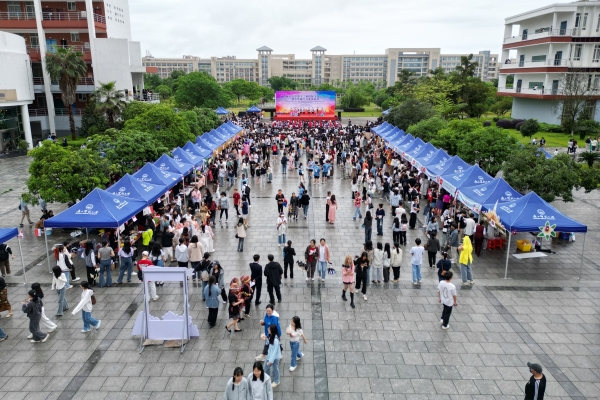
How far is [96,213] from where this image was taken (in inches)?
501

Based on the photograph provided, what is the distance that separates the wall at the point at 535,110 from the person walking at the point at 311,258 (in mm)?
42026

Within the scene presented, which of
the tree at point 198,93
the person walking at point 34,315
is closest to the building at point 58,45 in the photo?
the tree at point 198,93

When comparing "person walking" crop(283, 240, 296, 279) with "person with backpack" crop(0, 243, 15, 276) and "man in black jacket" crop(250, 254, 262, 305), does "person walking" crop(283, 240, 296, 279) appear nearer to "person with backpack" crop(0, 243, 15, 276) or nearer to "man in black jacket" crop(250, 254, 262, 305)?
"man in black jacket" crop(250, 254, 262, 305)

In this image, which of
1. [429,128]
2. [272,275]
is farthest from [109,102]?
[272,275]

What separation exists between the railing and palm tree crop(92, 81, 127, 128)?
1560cm

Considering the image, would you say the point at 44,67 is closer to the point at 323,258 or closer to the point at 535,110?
the point at 323,258

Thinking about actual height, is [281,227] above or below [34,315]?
above

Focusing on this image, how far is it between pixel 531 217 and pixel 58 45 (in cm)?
4458

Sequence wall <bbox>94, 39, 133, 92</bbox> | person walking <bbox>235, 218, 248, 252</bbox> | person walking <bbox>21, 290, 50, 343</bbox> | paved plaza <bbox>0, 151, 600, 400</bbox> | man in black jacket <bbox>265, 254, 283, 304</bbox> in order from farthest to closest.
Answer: wall <bbox>94, 39, 133, 92</bbox>
person walking <bbox>235, 218, 248, 252</bbox>
man in black jacket <bbox>265, 254, 283, 304</bbox>
person walking <bbox>21, 290, 50, 343</bbox>
paved plaza <bbox>0, 151, 600, 400</bbox>

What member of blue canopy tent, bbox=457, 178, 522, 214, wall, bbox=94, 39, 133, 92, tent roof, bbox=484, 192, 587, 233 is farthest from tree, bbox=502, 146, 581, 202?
wall, bbox=94, 39, 133, 92

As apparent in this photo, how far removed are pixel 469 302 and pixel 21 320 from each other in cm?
1036

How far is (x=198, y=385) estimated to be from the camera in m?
7.88

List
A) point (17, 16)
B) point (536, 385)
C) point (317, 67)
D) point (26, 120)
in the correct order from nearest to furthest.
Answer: point (536, 385)
point (26, 120)
point (17, 16)
point (317, 67)

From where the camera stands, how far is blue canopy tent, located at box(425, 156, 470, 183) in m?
18.5
